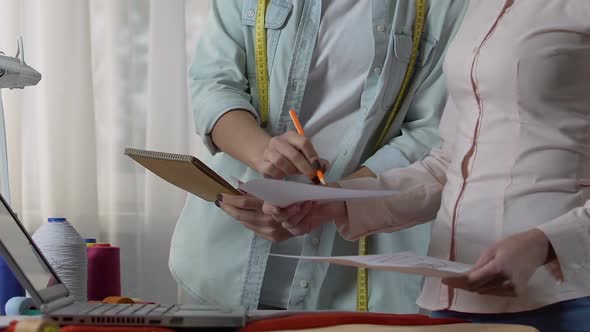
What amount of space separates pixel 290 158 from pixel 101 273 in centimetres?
65

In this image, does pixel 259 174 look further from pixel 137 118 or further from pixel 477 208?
pixel 137 118

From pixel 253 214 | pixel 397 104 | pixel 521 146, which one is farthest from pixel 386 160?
pixel 521 146

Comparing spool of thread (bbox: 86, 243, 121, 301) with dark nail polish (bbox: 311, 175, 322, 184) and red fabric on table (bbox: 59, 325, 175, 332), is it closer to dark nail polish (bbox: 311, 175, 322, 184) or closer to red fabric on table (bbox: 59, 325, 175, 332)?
dark nail polish (bbox: 311, 175, 322, 184)

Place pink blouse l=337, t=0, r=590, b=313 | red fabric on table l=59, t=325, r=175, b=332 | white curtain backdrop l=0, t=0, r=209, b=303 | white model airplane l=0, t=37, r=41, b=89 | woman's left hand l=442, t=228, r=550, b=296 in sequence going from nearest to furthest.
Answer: red fabric on table l=59, t=325, r=175, b=332 → woman's left hand l=442, t=228, r=550, b=296 → pink blouse l=337, t=0, r=590, b=313 → white model airplane l=0, t=37, r=41, b=89 → white curtain backdrop l=0, t=0, r=209, b=303

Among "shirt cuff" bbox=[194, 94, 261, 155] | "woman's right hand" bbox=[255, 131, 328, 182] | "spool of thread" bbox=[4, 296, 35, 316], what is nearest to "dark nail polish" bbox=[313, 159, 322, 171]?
"woman's right hand" bbox=[255, 131, 328, 182]

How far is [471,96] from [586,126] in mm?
173

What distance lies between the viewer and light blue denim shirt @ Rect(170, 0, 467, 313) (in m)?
1.47

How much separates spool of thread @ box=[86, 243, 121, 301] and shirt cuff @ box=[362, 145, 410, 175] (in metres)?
0.62

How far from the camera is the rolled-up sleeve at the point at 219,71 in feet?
4.80

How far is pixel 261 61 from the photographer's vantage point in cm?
151

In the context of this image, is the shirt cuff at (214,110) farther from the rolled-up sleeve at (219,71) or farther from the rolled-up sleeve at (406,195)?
the rolled-up sleeve at (406,195)

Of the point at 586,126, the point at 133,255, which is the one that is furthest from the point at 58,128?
the point at 586,126

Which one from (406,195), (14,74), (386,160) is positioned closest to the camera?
(406,195)

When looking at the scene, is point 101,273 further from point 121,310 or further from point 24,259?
point 121,310
